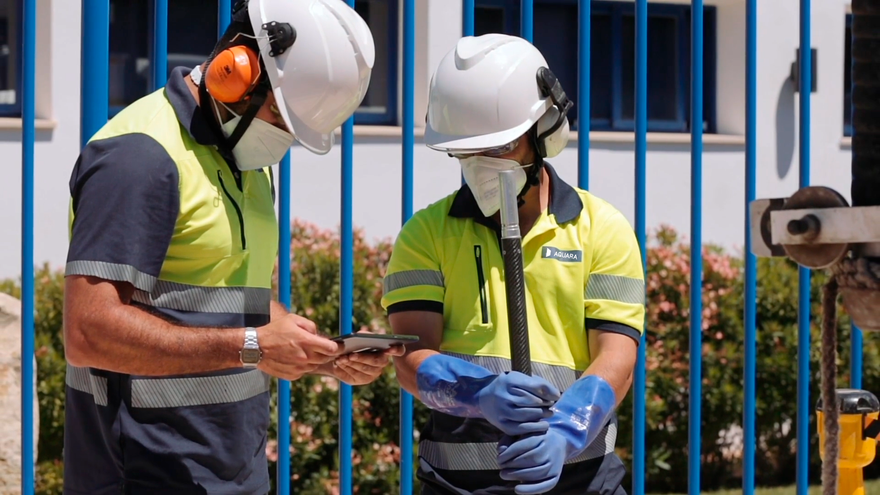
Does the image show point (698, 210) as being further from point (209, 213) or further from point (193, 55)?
point (193, 55)

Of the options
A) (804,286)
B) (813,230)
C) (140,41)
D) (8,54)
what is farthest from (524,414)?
(8,54)

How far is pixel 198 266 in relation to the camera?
7.73ft

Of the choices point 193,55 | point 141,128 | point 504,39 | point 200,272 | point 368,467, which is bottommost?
point 368,467

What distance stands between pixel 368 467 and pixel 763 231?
427 cm

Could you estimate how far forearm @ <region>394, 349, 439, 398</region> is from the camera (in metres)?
2.52

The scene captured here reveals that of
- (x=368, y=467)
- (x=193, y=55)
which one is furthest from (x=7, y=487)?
(x=193, y=55)

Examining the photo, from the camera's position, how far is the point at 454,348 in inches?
102

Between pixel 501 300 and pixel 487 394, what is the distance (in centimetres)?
29

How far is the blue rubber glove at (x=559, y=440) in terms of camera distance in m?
2.33

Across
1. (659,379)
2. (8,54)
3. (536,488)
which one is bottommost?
(659,379)

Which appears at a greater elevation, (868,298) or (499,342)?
(868,298)

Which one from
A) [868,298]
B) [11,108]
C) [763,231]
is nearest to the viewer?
[868,298]

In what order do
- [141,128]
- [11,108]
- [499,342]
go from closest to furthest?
[141,128], [499,342], [11,108]

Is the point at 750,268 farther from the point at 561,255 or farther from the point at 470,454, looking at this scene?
the point at 470,454
